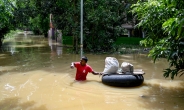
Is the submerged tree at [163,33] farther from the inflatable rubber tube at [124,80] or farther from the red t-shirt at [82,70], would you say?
the red t-shirt at [82,70]

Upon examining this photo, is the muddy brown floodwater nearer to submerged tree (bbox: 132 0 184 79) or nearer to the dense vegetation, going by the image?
submerged tree (bbox: 132 0 184 79)

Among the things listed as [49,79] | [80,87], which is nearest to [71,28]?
[49,79]

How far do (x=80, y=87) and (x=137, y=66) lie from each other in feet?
16.3

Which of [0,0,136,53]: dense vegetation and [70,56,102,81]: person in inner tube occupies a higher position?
[0,0,136,53]: dense vegetation

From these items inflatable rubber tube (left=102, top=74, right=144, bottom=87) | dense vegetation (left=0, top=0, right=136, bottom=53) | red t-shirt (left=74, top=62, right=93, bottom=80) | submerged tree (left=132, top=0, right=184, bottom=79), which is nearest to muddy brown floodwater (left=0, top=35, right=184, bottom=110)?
inflatable rubber tube (left=102, top=74, right=144, bottom=87)

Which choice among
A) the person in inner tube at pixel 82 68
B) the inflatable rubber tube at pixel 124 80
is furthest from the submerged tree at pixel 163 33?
the person in inner tube at pixel 82 68

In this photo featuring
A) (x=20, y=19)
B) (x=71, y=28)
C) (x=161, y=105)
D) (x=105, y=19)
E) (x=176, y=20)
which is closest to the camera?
(x=176, y=20)

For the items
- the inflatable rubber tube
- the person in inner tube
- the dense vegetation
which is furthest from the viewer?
the dense vegetation

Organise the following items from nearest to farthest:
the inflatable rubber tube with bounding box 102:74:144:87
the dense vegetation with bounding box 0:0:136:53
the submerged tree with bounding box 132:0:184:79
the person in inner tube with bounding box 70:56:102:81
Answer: the submerged tree with bounding box 132:0:184:79 → the inflatable rubber tube with bounding box 102:74:144:87 → the person in inner tube with bounding box 70:56:102:81 → the dense vegetation with bounding box 0:0:136:53

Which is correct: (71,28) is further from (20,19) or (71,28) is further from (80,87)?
(80,87)

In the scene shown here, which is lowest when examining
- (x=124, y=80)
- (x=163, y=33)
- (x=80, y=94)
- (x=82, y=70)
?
(x=80, y=94)

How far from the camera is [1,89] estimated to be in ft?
23.4

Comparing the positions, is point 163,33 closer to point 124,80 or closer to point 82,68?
point 124,80

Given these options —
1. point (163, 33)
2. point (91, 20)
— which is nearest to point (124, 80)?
point (163, 33)
